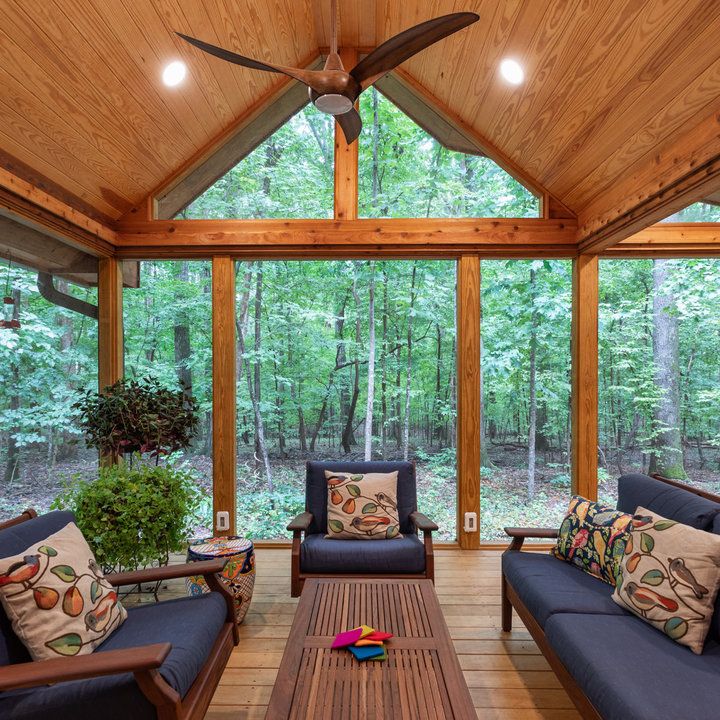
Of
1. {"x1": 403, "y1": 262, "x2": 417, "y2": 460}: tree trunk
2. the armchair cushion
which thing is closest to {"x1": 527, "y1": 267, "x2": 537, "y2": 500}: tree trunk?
{"x1": 403, "y1": 262, "x2": 417, "y2": 460}: tree trunk

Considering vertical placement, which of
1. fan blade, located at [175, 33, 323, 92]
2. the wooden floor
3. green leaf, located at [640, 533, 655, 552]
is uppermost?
fan blade, located at [175, 33, 323, 92]

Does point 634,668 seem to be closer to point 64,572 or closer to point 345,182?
point 64,572

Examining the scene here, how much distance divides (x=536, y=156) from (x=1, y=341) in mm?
Result: 3965

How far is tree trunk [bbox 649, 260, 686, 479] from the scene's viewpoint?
12.8ft

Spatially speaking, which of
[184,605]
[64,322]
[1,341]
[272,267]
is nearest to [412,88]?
[272,267]

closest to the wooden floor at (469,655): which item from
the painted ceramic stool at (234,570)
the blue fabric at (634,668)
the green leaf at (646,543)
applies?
the painted ceramic stool at (234,570)

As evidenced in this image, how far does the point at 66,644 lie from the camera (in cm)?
162

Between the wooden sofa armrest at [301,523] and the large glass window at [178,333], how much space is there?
1.28m

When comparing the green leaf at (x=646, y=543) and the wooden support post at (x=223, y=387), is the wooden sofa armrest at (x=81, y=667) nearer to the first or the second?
the green leaf at (x=646, y=543)

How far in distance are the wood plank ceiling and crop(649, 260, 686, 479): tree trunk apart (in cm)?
108

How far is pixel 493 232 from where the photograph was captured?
379cm

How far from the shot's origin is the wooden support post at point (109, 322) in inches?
149

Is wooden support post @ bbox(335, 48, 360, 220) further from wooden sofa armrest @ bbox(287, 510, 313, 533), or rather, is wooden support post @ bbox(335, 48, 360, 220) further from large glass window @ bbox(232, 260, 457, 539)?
wooden sofa armrest @ bbox(287, 510, 313, 533)

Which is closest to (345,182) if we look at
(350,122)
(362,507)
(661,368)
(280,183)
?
(280,183)
